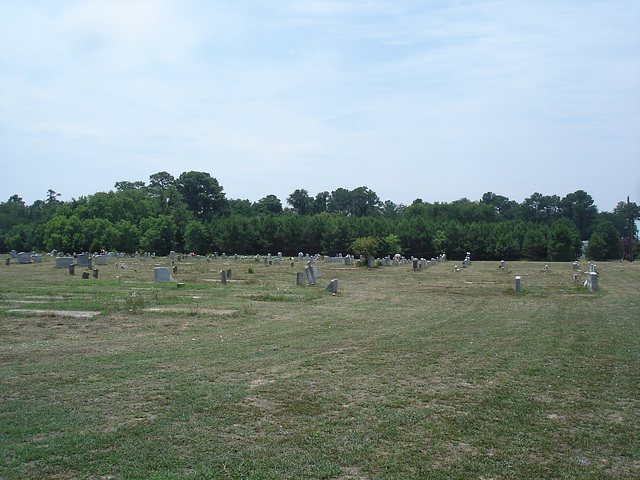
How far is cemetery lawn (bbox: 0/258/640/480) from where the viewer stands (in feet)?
13.6

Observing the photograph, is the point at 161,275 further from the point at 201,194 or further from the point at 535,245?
the point at 201,194

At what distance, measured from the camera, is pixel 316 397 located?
586 centimetres

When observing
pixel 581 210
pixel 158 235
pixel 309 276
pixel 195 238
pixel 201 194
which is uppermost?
pixel 201 194

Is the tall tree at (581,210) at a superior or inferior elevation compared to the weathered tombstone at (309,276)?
superior

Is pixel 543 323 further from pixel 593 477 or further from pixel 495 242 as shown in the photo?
pixel 495 242

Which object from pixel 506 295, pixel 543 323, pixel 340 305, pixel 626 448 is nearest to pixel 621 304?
pixel 506 295

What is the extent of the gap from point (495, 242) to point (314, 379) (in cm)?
6919

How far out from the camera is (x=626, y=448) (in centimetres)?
448

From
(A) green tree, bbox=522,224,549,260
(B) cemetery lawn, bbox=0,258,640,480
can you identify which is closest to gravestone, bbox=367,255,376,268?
(B) cemetery lawn, bbox=0,258,640,480

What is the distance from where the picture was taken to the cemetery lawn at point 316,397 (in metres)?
4.15

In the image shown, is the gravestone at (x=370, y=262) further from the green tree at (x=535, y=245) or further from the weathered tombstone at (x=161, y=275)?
the green tree at (x=535, y=245)

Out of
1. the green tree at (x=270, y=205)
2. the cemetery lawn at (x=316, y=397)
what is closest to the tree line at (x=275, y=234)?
the green tree at (x=270, y=205)

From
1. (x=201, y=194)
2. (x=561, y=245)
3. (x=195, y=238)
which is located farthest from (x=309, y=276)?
(x=201, y=194)

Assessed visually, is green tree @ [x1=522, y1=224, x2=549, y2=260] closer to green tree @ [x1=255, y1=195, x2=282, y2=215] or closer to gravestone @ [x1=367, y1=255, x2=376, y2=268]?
gravestone @ [x1=367, y1=255, x2=376, y2=268]
